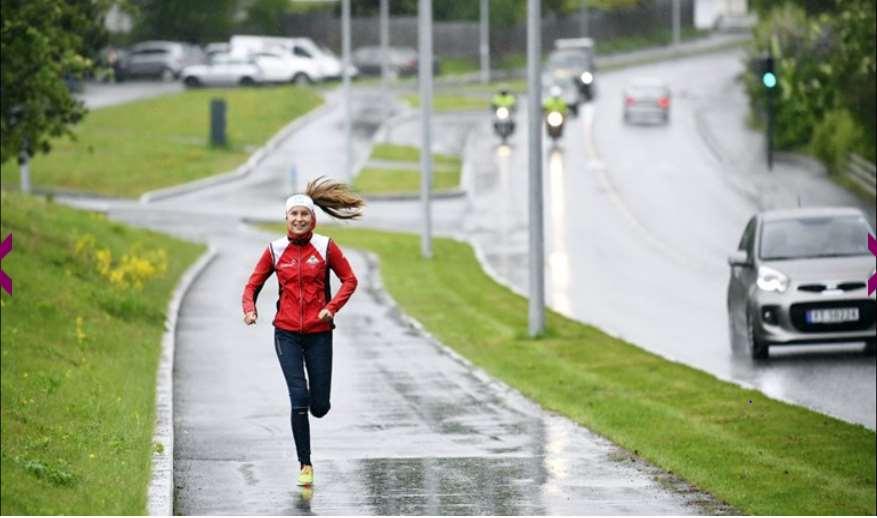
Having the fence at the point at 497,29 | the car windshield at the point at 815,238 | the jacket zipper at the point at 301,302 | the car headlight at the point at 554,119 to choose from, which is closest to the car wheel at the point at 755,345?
the car windshield at the point at 815,238

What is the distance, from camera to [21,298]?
70.0 feet

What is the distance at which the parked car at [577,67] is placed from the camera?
87119mm

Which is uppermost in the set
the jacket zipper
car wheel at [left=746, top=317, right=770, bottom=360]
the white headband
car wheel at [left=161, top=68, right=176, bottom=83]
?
the white headband

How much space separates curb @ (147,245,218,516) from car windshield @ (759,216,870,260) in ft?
22.6

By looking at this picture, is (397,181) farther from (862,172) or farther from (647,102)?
(647,102)

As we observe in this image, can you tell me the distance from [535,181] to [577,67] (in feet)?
210

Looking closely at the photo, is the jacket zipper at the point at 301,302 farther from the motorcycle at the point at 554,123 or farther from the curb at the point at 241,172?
the motorcycle at the point at 554,123

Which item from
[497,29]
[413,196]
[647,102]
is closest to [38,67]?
[413,196]

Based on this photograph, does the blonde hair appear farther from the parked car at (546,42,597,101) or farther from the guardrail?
the parked car at (546,42,597,101)

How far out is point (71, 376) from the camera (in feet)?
56.8

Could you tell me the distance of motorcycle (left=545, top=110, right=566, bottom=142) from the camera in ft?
227

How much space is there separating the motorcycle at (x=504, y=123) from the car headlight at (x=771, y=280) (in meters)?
47.3

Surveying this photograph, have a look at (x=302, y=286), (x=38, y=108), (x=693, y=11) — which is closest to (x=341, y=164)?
(x=38, y=108)

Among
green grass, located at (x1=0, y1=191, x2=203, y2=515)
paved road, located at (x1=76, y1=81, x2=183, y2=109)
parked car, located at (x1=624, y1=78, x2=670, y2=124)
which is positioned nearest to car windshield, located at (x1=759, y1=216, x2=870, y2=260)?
green grass, located at (x1=0, y1=191, x2=203, y2=515)
